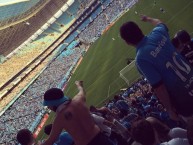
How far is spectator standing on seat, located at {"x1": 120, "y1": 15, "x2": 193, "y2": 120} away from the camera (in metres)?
3.56

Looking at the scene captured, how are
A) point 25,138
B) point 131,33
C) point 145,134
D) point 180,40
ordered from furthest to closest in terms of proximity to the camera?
1. point 180,40
2. point 25,138
3. point 131,33
4. point 145,134

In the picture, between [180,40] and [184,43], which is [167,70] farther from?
[184,43]

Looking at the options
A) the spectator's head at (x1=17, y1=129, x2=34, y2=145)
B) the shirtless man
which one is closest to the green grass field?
the spectator's head at (x1=17, y1=129, x2=34, y2=145)

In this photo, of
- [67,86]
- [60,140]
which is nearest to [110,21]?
[67,86]

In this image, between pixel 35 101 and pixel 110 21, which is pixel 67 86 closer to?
pixel 35 101

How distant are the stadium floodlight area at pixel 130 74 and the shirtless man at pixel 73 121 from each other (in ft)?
46.9

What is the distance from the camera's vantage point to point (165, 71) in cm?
358

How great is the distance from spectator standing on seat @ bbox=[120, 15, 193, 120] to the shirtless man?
2.62ft

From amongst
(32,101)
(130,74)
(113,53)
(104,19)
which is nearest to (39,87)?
(32,101)

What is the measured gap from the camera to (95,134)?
4004 millimetres

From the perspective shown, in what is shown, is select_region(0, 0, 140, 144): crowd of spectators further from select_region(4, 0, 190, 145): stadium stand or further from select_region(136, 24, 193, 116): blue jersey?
select_region(136, 24, 193, 116): blue jersey

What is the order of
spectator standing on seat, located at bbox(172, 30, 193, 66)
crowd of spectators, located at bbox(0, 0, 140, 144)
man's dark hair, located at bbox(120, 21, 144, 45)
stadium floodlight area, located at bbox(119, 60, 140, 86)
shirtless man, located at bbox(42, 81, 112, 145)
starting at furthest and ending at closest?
crowd of spectators, located at bbox(0, 0, 140, 144), stadium floodlight area, located at bbox(119, 60, 140, 86), spectator standing on seat, located at bbox(172, 30, 193, 66), shirtless man, located at bbox(42, 81, 112, 145), man's dark hair, located at bbox(120, 21, 144, 45)

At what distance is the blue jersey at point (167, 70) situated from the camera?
3.57 m

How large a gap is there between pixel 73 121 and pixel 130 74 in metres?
15.2
